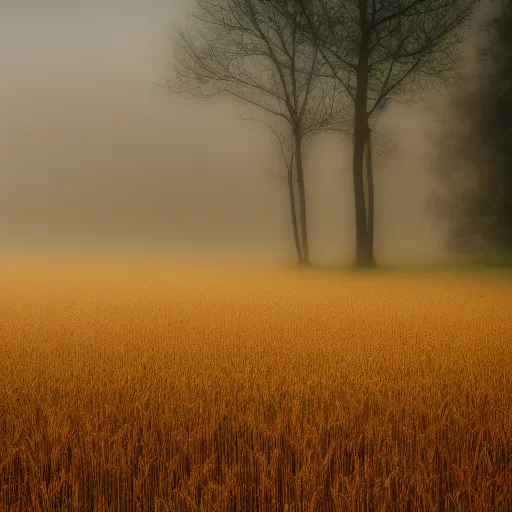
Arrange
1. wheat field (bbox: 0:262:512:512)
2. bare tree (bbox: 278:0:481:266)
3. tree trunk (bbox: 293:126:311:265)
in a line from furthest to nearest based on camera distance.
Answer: tree trunk (bbox: 293:126:311:265), bare tree (bbox: 278:0:481:266), wheat field (bbox: 0:262:512:512)

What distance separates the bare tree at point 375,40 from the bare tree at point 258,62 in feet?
4.18

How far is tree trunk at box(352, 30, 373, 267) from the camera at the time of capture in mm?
20656

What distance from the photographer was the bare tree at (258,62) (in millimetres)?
22703

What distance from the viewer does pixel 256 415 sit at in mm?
4387

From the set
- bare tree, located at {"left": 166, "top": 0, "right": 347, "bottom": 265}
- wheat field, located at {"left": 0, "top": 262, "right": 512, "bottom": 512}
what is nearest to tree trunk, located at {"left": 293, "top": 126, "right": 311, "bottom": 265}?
bare tree, located at {"left": 166, "top": 0, "right": 347, "bottom": 265}

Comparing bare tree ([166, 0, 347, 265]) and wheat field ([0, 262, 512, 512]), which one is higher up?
bare tree ([166, 0, 347, 265])

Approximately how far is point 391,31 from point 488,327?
1438 centimetres

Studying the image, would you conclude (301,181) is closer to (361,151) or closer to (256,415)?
(361,151)

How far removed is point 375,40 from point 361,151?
173 inches

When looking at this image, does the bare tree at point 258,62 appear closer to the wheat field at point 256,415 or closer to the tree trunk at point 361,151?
the tree trunk at point 361,151

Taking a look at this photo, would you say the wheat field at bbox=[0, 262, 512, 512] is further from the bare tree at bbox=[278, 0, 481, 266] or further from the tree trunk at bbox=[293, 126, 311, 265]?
the tree trunk at bbox=[293, 126, 311, 265]

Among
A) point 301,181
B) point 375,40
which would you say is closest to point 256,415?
point 375,40

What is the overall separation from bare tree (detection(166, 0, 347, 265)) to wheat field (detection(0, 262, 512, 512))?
15.6 meters

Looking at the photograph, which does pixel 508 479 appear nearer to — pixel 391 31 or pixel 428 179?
pixel 391 31
